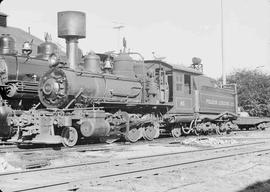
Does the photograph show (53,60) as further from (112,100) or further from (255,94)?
(255,94)

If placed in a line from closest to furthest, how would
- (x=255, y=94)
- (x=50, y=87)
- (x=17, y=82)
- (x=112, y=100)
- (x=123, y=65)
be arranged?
(x=50, y=87) < (x=112, y=100) < (x=17, y=82) < (x=123, y=65) < (x=255, y=94)

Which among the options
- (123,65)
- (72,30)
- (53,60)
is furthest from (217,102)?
(53,60)

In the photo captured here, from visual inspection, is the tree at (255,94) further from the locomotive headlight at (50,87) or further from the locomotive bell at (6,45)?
the locomotive headlight at (50,87)

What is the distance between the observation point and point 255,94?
40156 mm

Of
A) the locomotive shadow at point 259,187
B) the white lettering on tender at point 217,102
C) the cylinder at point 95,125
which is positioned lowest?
the locomotive shadow at point 259,187

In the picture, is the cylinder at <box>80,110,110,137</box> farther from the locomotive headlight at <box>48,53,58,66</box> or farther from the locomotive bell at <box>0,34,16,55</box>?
the locomotive bell at <box>0,34,16,55</box>

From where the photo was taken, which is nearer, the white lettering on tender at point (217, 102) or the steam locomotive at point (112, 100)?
the steam locomotive at point (112, 100)

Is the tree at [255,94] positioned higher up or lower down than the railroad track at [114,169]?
higher up

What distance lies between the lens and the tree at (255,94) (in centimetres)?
3972

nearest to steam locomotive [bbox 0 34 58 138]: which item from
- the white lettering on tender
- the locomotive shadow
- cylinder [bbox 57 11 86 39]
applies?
cylinder [bbox 57 11 86 39]

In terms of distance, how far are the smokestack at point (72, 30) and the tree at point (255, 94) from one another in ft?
86.5

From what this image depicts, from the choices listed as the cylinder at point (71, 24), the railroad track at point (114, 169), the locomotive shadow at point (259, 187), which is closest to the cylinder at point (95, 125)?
the railroad track at point (114, 169)

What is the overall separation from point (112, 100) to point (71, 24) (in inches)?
152

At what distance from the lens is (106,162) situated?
10016mm
